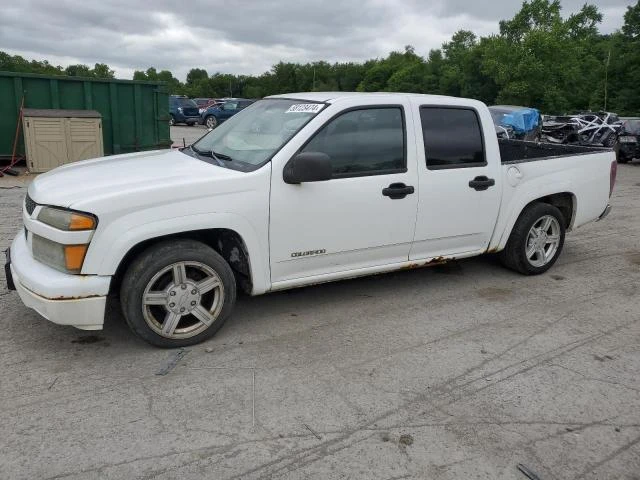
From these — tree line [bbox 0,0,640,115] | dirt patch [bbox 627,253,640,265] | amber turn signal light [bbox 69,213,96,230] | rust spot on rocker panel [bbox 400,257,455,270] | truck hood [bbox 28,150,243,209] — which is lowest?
dirt patch [bbox 627,253,640,265]

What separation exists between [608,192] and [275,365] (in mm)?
4407

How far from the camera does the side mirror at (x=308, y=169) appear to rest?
12.7ft

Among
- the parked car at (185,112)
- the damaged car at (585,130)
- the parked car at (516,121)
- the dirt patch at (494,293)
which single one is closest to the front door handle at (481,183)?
the dirt patch at (494,293)

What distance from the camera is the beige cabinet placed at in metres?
10.8

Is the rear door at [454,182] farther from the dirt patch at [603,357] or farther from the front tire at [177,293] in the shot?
the front tire at [177,293]

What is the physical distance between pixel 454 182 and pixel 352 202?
1.05 meters

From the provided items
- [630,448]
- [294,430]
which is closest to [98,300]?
[294,430]

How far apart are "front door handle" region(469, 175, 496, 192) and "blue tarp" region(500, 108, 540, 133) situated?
44.1ft

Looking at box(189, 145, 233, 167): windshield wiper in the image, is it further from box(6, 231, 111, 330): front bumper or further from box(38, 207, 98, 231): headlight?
box(6, 231, 111, 330): front bumper

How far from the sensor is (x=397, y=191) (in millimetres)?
4445

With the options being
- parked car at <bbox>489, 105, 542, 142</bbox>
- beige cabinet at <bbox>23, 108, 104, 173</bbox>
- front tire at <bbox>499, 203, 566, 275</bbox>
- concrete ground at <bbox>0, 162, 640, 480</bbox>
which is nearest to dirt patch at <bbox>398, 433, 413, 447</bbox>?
concrete ground at <bbox>0, 162, 640, 480</bbox>

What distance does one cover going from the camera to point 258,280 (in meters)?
4.08

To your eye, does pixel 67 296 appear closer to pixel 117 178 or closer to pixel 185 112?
pixel 117 178

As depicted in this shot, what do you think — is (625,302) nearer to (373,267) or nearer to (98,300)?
(373,267)
